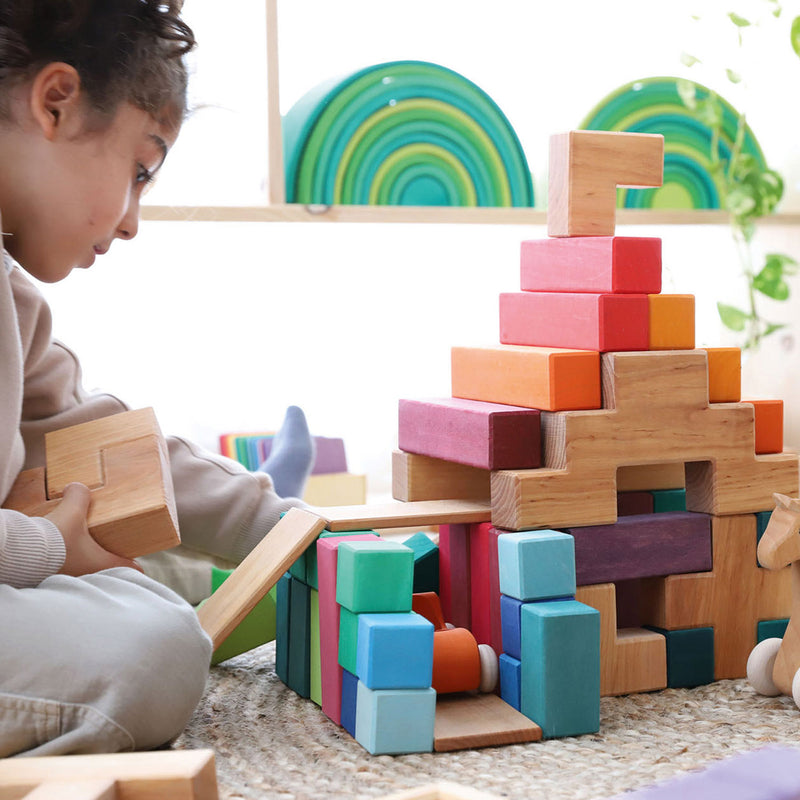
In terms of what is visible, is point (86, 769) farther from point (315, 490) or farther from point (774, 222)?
point (774, 222)

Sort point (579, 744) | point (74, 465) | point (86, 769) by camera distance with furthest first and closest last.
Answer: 1. point (74, 465)
2. point (579, 744)
3. point (86, 769)

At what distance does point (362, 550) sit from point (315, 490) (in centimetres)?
70

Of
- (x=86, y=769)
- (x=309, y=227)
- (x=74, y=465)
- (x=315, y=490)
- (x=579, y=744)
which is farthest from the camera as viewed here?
(x=309, y=227)

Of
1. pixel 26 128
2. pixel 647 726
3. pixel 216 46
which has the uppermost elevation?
pixel 216 46

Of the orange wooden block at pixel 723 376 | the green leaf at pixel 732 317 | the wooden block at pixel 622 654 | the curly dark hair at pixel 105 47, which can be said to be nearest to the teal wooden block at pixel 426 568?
the wooden block at pixel 622 654

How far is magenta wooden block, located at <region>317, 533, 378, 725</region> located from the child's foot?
37 cm

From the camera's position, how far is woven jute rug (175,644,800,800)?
2.02 feet

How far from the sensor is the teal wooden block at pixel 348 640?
0.69m

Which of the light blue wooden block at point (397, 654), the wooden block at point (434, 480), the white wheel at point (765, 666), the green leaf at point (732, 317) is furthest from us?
the green leaf at point (732, 317)

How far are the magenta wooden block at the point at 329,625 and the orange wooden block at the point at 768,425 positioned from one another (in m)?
0.32

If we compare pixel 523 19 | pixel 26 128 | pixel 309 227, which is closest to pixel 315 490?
pixel 309 227

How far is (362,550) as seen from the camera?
0.68 meters

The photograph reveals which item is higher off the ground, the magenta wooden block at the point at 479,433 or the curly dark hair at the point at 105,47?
the curly dark hair at the point at 105,47

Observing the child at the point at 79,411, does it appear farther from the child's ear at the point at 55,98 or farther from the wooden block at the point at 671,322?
the wooden block at the point at 671,322
